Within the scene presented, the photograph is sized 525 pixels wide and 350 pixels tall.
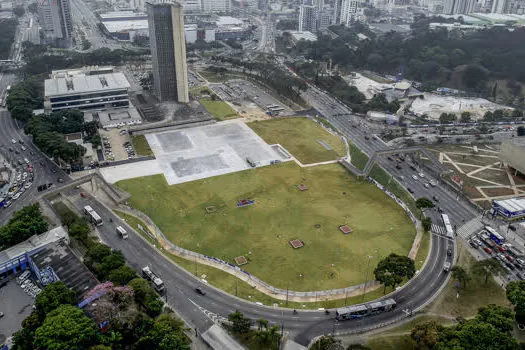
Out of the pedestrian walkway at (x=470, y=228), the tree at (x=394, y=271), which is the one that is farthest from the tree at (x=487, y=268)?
the pedestrian walkway at (x=470, y=228)

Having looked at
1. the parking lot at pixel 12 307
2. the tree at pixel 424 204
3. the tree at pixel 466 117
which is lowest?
the parking lot at pixel 12 307

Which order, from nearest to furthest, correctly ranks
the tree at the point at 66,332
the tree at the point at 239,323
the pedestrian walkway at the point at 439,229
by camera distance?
the tree at the point at 66,332 → the tree at the point at 239,323 → the pedestrian walkway at the point at 439,229

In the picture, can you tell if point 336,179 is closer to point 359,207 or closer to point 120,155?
point 359,207

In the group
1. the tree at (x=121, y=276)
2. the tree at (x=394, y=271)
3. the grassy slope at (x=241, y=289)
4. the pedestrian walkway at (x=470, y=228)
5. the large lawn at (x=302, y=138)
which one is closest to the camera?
the tree at (x=121, y=276)

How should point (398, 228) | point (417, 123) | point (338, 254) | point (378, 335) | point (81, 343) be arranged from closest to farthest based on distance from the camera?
point (81, 343) → point (378, 335) → point (338, 254) → point (398, 228) → point (417, 123)

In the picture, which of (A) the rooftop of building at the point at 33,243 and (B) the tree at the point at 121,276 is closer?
(B) the tree at the point at 121,276

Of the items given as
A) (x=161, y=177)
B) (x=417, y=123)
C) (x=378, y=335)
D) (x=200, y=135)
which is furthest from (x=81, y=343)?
(x=417, y=123)

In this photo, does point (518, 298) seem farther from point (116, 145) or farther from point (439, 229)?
point (116, 145)

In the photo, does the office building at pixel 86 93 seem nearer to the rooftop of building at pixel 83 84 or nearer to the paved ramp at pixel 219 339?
the rooftop of building at pixel 83 84

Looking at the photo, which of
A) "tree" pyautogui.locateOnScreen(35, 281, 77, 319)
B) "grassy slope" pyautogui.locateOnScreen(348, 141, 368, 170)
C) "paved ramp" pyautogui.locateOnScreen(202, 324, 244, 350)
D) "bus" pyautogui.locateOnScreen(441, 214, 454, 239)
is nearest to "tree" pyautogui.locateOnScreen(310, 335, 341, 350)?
"paved ramp" pyautogui.locateOnScreen(202, 324, 244, 350)
